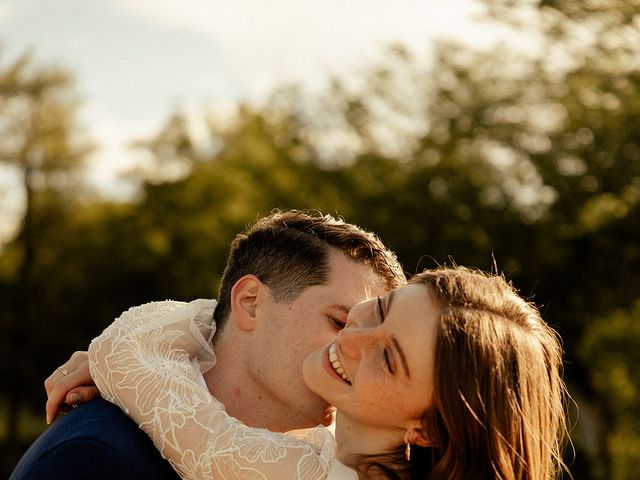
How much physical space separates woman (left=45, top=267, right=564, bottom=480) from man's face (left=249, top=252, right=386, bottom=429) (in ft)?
0.90

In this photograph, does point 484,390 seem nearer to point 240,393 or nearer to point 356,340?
point 356,340

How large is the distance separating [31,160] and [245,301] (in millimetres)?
26882

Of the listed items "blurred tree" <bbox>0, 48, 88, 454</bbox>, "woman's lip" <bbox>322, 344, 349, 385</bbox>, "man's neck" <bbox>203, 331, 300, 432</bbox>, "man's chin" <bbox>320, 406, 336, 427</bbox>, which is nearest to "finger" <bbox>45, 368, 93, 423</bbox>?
"man's neck" <bbox>203, 331, 300, 432</bbox>

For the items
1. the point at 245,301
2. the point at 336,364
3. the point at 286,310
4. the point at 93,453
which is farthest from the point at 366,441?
the point at 93,453

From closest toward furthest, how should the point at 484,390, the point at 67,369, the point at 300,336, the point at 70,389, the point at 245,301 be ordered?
1. the point at 484,390
2. the point at 70,389
3. the point at 67,369
4. the point at 300,336
5. the point at 245,301

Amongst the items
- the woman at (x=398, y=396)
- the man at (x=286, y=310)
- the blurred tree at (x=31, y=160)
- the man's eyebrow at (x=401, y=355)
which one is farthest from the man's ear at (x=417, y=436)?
the blurred tree at (x=31, y=160)

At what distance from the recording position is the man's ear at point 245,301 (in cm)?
388

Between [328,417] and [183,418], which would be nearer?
[183,418]

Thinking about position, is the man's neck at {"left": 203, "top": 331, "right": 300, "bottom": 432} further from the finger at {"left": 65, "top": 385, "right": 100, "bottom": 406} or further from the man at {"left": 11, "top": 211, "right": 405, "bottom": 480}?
the finger at {"left": 65, "top": 385, "right": 100, "bottom": 406}

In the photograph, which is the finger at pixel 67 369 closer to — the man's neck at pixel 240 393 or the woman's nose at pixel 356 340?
the man's neck at pixel 240 393

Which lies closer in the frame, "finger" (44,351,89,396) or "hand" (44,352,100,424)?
"hand" (44,352,100,424)

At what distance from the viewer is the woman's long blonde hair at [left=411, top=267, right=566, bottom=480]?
3.26 meters

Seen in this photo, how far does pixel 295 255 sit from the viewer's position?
3992mm

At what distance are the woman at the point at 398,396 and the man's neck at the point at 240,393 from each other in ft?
0.85
